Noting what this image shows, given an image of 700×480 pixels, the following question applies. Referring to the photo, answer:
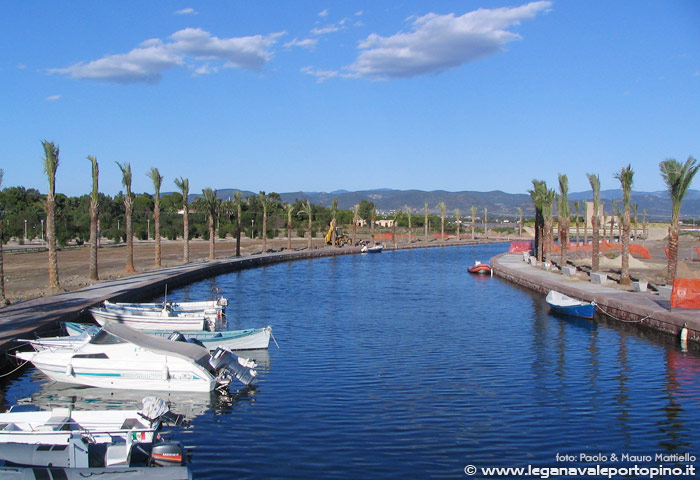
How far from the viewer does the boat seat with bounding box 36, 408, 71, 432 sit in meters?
13.0

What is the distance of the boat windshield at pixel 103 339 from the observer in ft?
63.3

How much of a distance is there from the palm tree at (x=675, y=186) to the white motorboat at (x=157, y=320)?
25.2 m

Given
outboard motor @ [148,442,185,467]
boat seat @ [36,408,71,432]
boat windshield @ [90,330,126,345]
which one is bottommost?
outboard motor @ [148,442,185,467]

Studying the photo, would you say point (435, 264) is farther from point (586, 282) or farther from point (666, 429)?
point (666, 429)

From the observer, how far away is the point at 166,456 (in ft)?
39.9

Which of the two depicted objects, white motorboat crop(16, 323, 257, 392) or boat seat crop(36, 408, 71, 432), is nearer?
boat seat crop(36, 408, 71, 432)

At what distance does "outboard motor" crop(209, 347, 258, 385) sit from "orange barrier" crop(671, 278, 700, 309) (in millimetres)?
19072

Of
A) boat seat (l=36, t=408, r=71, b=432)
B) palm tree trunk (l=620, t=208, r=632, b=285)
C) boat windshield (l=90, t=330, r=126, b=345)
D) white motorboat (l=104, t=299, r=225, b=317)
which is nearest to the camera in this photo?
boat seat (l=36, t=408, r=71, b=432)

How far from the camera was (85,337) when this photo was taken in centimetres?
2111

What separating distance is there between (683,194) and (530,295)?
12044 mm

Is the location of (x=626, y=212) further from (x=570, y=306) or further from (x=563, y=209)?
(x=563, y=209)

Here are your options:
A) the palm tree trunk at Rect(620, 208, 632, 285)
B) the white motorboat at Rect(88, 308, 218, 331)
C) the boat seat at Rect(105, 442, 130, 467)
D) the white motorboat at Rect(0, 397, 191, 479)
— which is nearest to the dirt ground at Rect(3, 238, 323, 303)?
the white motorboat at Rect(88, 308, 218, 331)

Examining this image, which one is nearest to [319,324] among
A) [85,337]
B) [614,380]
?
[85,337]

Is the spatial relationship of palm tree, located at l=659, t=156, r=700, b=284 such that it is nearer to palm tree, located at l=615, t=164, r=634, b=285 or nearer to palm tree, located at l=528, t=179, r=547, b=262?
palm tree, located at l=615, t=164, r=634, b=285
